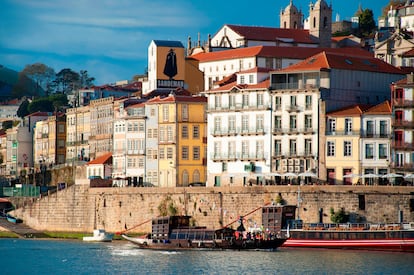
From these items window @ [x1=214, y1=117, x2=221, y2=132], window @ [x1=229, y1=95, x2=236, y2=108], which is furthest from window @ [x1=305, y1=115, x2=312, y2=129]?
window @ [x1=214, y1=117, x2=221, y2=132]

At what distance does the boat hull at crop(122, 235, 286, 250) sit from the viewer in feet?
302

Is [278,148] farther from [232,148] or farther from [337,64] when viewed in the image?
[337,64]

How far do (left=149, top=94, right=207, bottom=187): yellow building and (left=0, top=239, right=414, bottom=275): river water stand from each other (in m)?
16.1

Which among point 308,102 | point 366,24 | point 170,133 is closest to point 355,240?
point 308,102

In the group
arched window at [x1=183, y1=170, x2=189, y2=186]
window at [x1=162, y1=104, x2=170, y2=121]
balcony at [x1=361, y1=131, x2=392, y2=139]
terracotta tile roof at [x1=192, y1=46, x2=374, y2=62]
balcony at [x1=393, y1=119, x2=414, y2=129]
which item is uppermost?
terracotta tile roof at [x1=192, y1=46, x2=374, y2=62]

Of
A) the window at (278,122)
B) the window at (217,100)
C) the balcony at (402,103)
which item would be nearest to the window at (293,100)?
the window at (278,122)

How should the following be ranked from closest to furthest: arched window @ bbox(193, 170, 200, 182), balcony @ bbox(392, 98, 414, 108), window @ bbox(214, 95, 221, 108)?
A: balcony @ bbox(392, 98, 414, 108)
window @ bbox(214, 95, 221, 108)
arched window @ bbox(193, 170, 200, 182)

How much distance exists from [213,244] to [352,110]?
17711 millimetres

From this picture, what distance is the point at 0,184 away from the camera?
513 ft

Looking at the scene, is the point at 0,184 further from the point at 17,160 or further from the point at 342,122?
the point at 342,122

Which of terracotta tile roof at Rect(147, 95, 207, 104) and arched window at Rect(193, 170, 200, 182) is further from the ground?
terracotta tile roof at Rect(147, 95, 207, 104)

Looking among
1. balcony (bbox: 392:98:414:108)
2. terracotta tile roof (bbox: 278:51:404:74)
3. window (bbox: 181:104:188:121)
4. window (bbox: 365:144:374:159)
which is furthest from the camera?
window (bbox: 181:104:188:121)

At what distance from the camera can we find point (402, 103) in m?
99.6

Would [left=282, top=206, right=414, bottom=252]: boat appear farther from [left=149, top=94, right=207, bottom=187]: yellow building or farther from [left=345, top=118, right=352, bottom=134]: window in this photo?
[left=149, top=94, right=207, bottom=187]: yellow building
